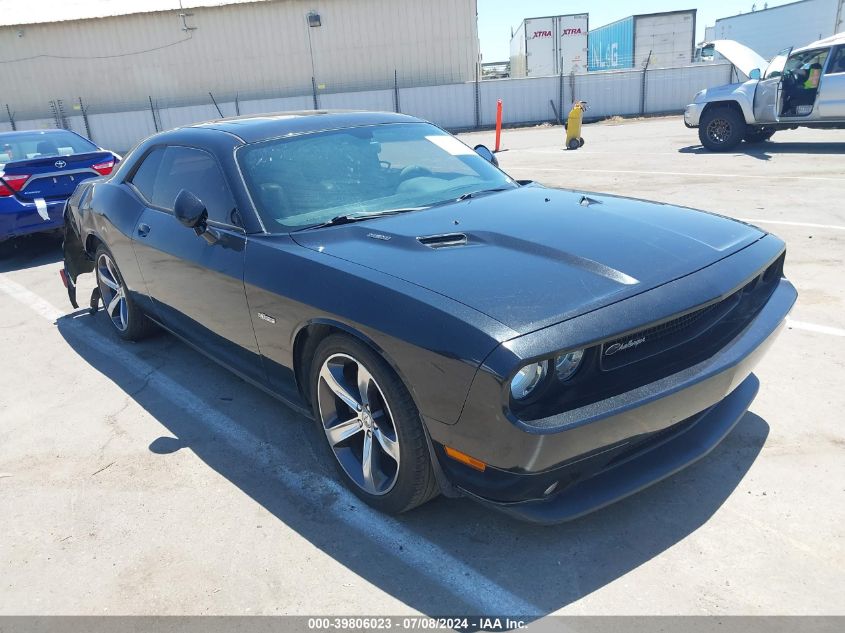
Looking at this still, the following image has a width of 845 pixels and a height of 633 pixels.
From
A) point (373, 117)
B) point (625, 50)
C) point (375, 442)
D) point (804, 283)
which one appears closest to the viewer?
point (375, 442)

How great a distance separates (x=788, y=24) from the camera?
112 ft

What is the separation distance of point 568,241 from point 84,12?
2943 centimetres

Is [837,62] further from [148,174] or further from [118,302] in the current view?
[118,302]

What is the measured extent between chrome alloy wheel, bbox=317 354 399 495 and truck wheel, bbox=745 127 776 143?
41.2 feet

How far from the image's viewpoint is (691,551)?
8.06ft

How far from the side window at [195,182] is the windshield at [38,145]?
14.8 ft

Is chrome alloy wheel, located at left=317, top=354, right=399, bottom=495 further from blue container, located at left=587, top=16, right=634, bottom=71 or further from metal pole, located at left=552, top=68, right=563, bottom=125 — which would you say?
blue container, located at left=587, top=16, right=634, bottom=71

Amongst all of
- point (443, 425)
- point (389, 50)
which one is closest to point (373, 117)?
point (443, 425)

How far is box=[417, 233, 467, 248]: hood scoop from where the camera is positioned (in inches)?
110

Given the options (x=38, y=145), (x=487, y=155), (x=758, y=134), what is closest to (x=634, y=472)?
(x=487, y=155)

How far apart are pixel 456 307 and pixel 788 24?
131 ft

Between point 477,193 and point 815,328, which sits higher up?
point 477,193

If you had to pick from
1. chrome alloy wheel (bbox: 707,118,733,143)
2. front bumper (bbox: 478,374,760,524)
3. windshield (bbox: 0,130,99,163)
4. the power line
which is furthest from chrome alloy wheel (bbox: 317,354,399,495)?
the power line

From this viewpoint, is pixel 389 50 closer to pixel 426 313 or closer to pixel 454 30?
pixel 454 30
